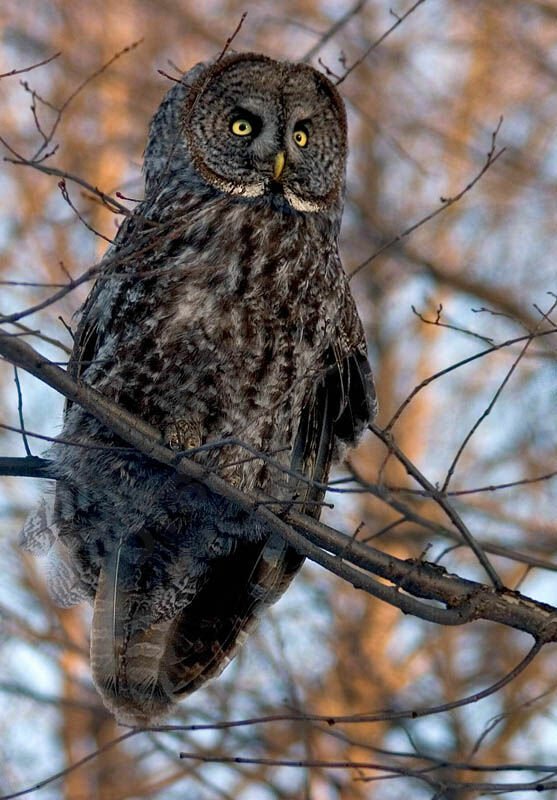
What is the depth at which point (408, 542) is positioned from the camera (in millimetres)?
6809

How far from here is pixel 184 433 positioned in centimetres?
343

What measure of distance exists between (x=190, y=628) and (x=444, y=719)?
320 cm

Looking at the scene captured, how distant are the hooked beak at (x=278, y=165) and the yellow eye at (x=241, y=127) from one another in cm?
17

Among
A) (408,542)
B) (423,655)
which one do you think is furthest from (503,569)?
(408,542)

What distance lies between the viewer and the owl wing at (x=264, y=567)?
377 cm

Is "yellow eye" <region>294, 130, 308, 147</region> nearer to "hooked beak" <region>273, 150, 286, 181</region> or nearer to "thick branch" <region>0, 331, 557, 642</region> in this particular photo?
"hooked beak" <region>273, 150, 286, 181</region>

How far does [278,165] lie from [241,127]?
27 cm

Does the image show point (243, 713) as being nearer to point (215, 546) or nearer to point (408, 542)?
point (408, 542)

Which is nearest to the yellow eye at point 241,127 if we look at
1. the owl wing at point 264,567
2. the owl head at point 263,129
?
the owl head at point 263,129

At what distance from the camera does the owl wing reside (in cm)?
377

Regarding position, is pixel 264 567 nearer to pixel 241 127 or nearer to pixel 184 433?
pixel 184 433

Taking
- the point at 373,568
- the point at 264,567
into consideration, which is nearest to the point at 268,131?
the point at 264,567

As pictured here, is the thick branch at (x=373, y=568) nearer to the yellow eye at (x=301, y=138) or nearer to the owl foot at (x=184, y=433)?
the owl foot at (x=184, y=433)

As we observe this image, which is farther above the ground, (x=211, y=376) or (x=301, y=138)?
(x=301, y=138)
